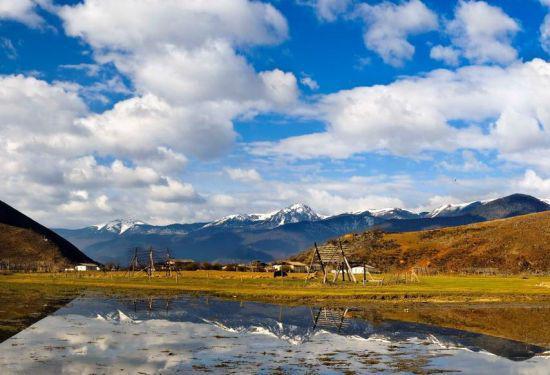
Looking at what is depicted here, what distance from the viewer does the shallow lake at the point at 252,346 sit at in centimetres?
2730

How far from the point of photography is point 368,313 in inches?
2111

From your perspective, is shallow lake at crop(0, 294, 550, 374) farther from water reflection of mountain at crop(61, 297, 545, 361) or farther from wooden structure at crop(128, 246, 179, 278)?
wooden structure at crop(128, 246, 179, 278)

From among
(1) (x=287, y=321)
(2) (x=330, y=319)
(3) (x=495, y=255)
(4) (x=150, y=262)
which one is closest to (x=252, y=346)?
(1) (x=287, y=321)

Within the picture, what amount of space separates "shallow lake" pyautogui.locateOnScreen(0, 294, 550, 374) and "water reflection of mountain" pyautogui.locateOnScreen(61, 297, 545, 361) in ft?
0.27

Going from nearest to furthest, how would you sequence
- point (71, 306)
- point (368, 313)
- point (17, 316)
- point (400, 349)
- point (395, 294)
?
point (400, 349)
point (17, 316)
point (368, 313)
point (71, 306)
point (395, 294)

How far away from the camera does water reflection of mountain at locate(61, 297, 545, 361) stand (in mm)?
36000

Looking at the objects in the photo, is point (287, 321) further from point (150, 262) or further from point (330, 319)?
point (150, 262)

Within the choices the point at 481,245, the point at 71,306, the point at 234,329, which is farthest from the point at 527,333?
the point at 481,245

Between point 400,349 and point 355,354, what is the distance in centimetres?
363

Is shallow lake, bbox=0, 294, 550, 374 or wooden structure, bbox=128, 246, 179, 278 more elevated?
wooden structure, bbox=128, 246, 179, 278

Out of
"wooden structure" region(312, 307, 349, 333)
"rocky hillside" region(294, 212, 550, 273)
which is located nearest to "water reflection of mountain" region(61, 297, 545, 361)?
"wooden structure" region(312, 307, 349, 333)

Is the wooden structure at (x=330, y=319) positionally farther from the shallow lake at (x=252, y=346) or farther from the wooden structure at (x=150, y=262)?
the wooden structure at (x=150, y=262)

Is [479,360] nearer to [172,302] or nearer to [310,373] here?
[310,373]

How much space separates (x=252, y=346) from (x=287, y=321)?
13.6 meters
